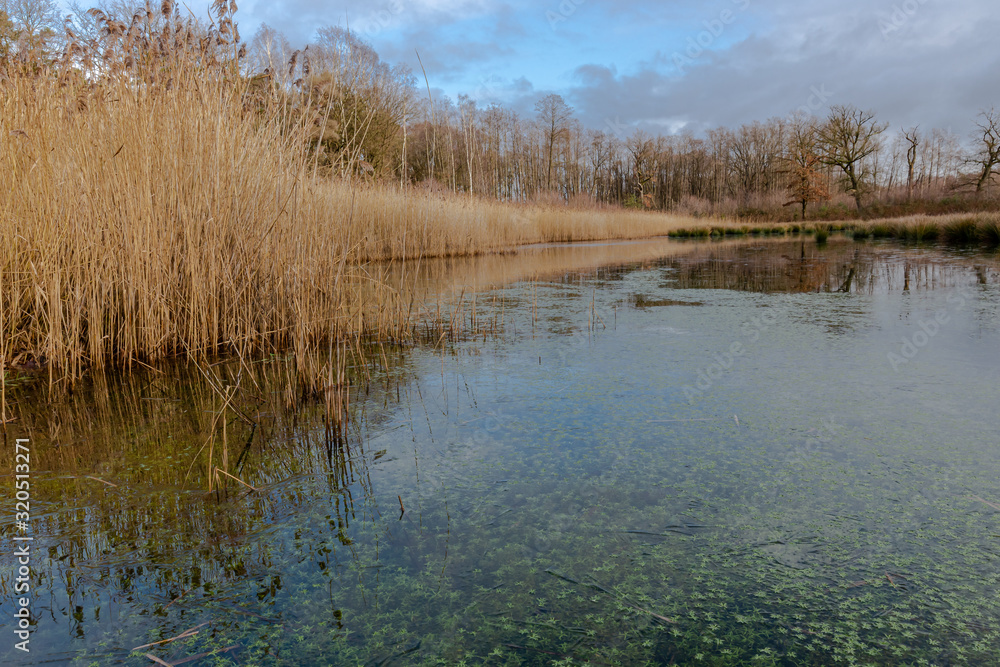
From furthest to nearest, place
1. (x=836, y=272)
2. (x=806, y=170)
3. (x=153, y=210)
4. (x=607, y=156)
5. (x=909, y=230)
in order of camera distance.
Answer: (x=607, y=156), (x=806, y=170), (x=909, y=230), (x=836, y=272), (x=153, y=210)

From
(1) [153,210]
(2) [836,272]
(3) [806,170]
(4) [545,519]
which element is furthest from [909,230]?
(1) [153,210]

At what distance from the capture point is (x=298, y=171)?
280 cm

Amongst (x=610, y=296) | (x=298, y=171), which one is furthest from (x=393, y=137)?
(x=298, y=171)

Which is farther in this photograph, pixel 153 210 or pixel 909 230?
pixel 909 230

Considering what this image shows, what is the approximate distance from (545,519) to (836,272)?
19.9 feet

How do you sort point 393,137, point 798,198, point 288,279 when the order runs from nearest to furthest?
point 288,279
point 393,137
point 798,198

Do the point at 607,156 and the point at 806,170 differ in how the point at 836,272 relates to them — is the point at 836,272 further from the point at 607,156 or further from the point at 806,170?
the point at 607,156

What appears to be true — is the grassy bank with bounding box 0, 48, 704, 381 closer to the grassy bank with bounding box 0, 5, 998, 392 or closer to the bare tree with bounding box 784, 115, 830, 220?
the grassy bank with bounding box 0, 5, 998, 392

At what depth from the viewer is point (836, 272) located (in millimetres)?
6012

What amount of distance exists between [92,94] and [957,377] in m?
3.75

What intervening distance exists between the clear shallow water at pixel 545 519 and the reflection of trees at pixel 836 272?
8.91 ft

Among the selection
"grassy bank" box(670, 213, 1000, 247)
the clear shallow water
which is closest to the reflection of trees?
"grassy bank" box(670, 213, 1000, 247)

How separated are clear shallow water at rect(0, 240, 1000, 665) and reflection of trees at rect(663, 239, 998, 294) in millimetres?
2717

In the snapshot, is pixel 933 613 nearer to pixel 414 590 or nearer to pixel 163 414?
pixel 414 590
